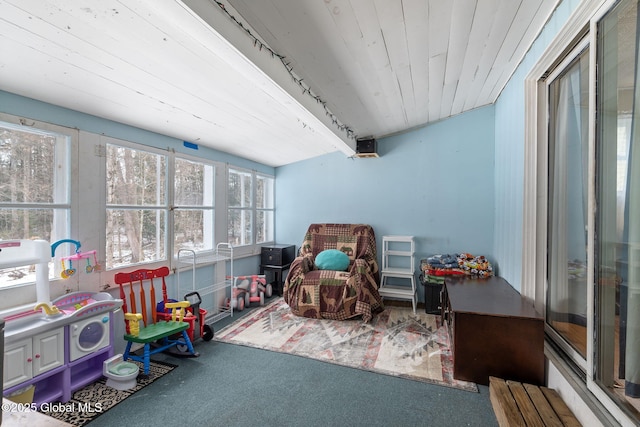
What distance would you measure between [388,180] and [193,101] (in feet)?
8.99

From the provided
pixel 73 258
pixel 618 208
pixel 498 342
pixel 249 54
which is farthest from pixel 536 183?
pixel 73 258

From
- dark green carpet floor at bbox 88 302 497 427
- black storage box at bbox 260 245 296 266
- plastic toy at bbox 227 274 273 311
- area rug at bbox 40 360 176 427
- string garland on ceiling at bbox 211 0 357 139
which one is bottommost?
dark green carpet floor at bbox 88 302 497 427

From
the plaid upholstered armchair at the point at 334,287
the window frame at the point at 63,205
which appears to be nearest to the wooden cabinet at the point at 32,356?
the window frame at the point at 63,205

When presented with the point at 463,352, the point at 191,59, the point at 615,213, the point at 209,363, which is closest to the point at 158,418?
the point at 209,363

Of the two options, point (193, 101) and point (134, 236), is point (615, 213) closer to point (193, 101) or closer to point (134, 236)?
point (193, 101)

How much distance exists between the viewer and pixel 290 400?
192cm

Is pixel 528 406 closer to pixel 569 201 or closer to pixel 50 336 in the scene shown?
pixel 569 201

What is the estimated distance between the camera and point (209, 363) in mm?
2375

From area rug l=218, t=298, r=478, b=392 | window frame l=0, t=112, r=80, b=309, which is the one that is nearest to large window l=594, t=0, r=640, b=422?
area rug l=218, t=298, r=478, b=392

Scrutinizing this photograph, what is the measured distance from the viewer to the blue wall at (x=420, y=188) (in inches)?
142

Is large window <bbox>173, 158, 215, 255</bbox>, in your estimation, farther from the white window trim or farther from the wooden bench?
the white window trim

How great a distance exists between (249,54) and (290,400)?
2.15 metres

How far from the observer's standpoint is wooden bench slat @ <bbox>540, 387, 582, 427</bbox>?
1346mm

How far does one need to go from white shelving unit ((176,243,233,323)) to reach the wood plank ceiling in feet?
4.45
